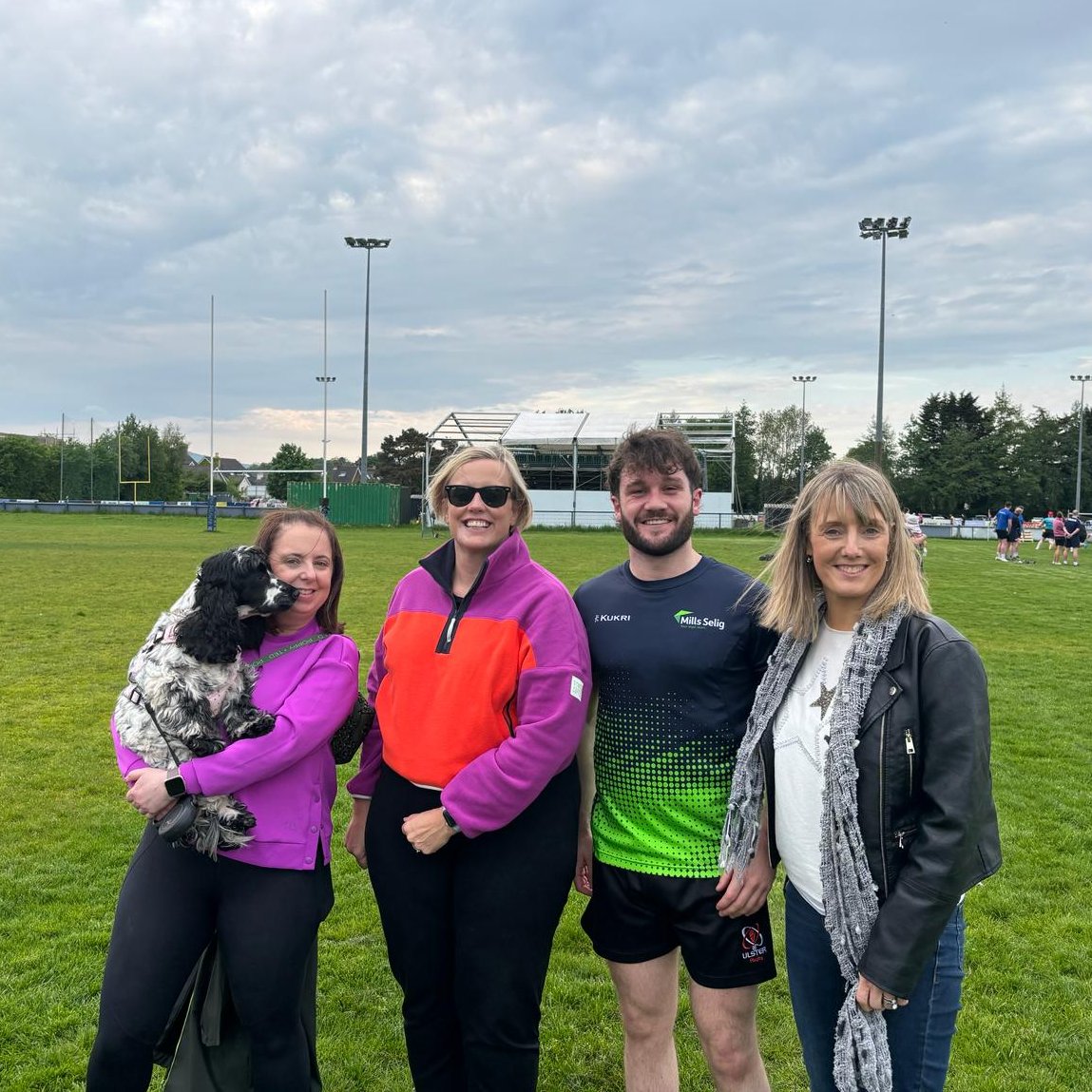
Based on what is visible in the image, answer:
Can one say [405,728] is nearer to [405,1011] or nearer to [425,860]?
[425,860]

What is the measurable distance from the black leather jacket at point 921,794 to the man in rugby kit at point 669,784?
0.49 metres

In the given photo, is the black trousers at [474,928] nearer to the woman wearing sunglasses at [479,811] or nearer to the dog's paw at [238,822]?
the woman wearing sunglasses at [479,811]

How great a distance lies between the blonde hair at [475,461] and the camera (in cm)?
279

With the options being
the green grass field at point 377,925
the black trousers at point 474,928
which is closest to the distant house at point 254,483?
the green grass field at point 377,925

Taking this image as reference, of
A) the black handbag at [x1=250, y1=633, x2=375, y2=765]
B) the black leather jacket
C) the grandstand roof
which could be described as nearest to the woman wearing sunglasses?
the black handbag at [x1=250, y1=633, x2=375, y2=765]

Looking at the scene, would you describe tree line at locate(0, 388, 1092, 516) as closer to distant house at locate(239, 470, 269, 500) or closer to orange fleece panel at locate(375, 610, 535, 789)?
distant house at locate(239, 470, 269, 500)

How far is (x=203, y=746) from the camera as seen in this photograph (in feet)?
8.07

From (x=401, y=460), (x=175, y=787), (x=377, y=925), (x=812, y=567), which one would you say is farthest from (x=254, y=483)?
(x=812, y=567)

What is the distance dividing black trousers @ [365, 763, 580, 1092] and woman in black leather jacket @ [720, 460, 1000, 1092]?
517mm

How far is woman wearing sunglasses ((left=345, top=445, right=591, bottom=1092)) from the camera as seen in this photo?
2.42 metres

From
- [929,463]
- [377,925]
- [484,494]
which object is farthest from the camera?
[929,463]

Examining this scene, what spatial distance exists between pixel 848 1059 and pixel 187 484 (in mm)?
91001

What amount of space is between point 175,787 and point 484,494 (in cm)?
118

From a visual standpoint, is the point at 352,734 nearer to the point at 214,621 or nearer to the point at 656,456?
the point at 214,621
